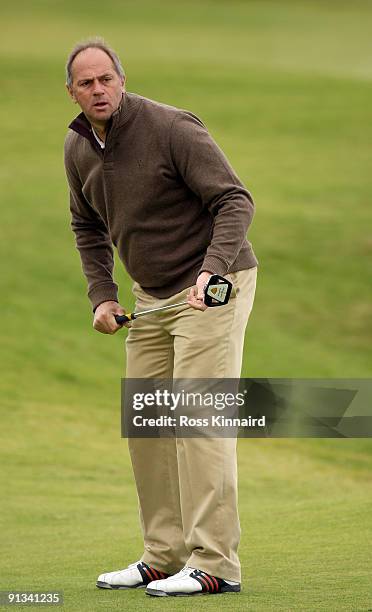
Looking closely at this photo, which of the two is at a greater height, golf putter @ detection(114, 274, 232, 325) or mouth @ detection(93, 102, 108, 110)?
mouth @ detection(93, 102, 108, 110)

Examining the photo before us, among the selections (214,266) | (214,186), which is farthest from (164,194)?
(214,266)

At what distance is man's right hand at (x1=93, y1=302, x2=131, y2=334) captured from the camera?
16.1ft

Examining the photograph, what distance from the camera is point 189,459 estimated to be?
14.7 ft

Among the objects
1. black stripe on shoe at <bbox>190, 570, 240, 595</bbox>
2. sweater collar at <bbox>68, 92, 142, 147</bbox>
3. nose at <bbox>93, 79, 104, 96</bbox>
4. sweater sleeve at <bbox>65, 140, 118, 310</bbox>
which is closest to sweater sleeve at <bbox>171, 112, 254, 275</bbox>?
sweater collar at <bbox>68, 92, 142, 147</bbox>

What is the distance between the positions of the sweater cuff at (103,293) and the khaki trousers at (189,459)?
0.59 ft

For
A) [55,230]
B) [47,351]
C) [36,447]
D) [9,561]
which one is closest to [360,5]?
[55,230]

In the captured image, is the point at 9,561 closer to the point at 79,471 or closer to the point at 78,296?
the point at 79,471

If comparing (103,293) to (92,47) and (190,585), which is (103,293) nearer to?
(92,47)

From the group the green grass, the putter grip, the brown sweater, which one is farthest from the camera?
the green grass

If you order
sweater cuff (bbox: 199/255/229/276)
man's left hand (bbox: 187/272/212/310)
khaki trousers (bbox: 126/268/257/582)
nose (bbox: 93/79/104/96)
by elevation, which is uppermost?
nose (bbox: 93/79/104/96)

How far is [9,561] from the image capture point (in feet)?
19.2

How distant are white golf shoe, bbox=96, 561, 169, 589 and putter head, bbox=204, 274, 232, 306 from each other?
105 centimetres

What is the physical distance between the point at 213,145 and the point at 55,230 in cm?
1436

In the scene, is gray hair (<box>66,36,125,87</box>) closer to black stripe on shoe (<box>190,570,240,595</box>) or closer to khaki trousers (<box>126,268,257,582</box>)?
khaki trousers (<box>126,268,257,582</box>)
